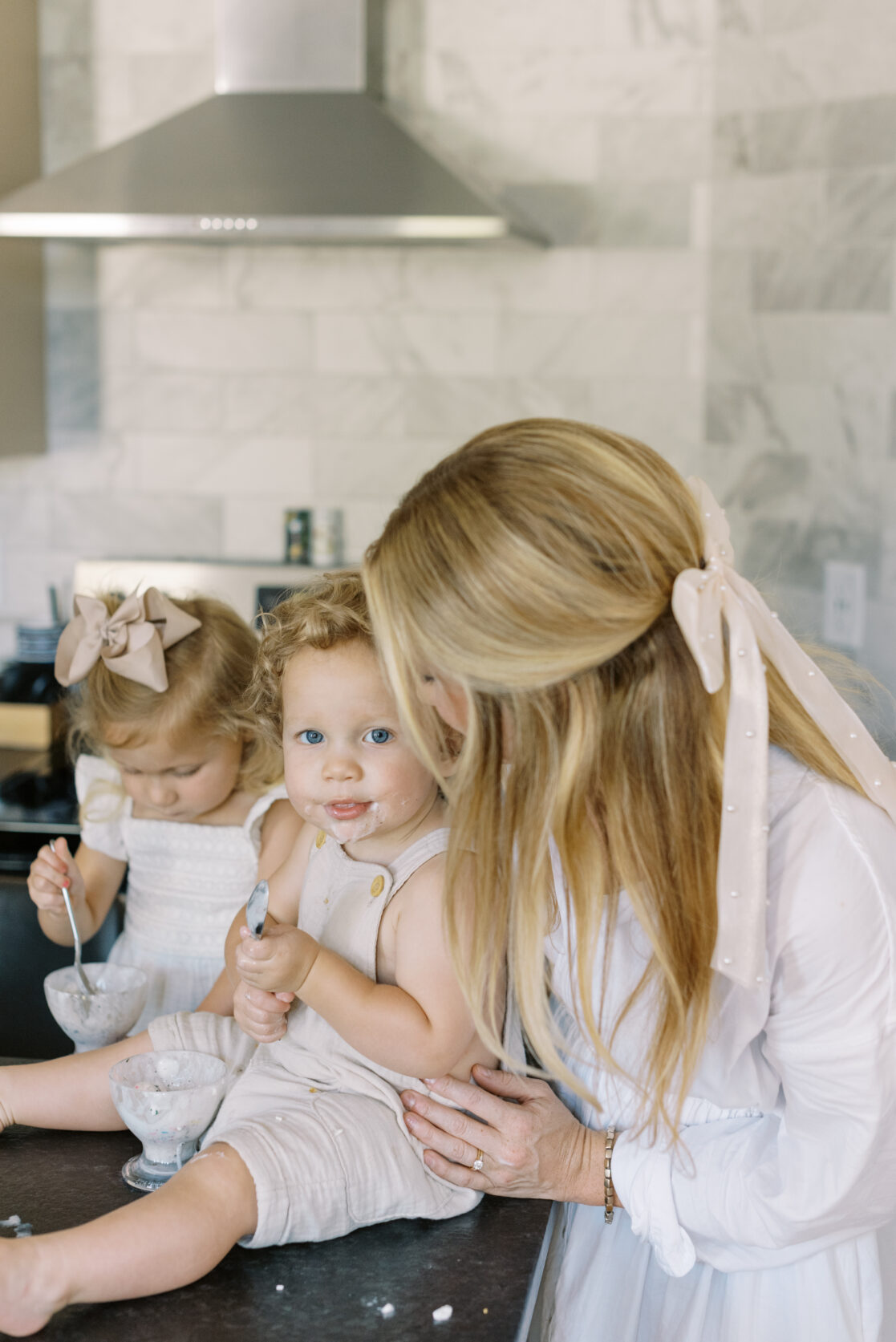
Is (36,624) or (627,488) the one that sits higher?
(627,488)

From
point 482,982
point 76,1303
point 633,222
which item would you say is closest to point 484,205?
point 633,222

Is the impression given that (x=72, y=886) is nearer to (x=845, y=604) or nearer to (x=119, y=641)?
(x=119, y=641)

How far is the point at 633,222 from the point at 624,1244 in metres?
2.32

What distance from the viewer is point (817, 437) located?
2344 mm

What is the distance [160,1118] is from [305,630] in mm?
425

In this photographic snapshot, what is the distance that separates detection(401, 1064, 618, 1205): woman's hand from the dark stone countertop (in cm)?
3

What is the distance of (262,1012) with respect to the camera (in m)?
1.06

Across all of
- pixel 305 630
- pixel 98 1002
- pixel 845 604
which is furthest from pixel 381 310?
pixel 98 1002

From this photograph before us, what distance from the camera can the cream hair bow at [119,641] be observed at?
55.3 inches

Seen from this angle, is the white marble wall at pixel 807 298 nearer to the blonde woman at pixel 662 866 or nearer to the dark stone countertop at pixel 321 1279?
the blonde woman at pixel 662 866

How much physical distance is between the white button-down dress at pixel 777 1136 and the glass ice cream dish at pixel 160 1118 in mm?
313

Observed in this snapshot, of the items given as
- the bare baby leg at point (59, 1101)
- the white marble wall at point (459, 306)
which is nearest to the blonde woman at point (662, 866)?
the bare baby leg at point (59, 1101)

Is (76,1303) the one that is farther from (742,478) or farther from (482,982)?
Result: (742,478)

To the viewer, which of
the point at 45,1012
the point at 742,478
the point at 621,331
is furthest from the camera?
the point at 621,331
